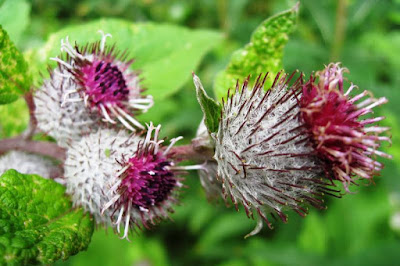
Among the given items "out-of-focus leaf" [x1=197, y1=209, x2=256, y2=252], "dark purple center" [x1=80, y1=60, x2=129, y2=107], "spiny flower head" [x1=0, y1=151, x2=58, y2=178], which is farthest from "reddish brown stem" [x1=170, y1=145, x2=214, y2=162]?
"out-of-focus leaf" [x1=197, y1=209, x2=256, y2=252]

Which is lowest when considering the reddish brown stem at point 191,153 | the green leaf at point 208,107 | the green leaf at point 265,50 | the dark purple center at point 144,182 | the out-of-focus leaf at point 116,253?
the out-of-focus leaf at point 116,253

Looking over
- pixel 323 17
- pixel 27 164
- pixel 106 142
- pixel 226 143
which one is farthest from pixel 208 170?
pixel 323 17

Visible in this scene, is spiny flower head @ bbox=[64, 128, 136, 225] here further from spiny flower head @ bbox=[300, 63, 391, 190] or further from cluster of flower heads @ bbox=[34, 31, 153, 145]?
spiny flower head @ bbox=[300, 63, 391, 190]

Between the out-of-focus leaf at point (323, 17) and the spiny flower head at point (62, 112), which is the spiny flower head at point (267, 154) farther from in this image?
the out-of-focus leaf at point (323, 17)

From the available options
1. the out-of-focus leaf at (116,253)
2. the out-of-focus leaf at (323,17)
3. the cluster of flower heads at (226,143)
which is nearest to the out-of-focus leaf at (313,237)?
the out-of-focus leaf at (116,253)

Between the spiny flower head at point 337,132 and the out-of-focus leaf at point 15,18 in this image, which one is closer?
the spiny flower head at point 337,132

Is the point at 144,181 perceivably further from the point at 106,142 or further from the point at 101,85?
the point at 101,85
